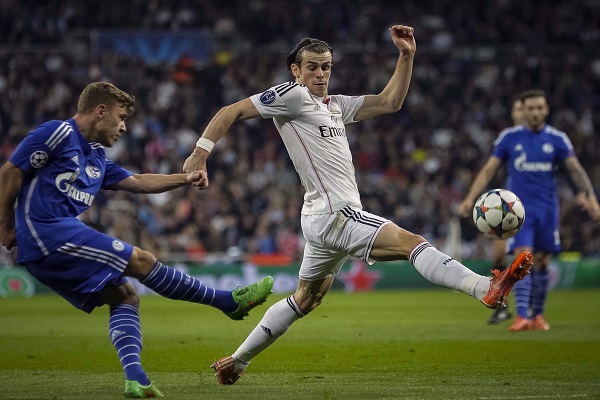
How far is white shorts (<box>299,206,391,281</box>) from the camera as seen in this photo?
650cm

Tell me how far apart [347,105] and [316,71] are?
17.0 inches

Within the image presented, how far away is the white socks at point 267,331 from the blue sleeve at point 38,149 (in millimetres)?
2006

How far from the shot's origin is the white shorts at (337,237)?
256 inches

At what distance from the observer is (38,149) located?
19.5 feet

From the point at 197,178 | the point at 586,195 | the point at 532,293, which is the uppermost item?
the point at 197,178

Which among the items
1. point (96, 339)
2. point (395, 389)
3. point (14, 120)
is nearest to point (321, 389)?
point (395, 389)

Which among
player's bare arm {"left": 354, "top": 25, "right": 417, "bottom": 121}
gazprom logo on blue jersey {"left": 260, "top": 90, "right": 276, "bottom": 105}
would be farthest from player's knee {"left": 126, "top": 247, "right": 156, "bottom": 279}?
player's bare arm {"left": 354, "top": 25, "right": 417, "bottom": 121}

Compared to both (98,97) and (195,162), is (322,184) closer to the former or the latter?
(195,162)

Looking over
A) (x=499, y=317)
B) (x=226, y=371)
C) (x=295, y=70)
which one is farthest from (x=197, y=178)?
(x=499, y=317)

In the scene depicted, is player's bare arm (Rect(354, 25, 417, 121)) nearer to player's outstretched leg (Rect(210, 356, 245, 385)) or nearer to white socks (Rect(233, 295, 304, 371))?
white socks (Rect(233, 295, 304, 371))

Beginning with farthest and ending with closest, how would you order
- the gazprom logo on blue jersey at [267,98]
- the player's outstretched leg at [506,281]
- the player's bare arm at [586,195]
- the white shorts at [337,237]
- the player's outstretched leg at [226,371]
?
1. the player's bare arm at [586,195]
2. the player's outstretched leg at [226,371]
3. the gazprom logo on blue jersey at [267,98]
4. the white shorts at [337,237]
5. the player's outstretched leg at [506,281]

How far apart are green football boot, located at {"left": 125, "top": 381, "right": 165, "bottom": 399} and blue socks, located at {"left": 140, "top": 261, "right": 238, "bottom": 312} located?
56 centimetres

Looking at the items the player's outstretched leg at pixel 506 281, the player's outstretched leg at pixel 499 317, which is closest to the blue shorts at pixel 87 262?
the player's outstretched leg at pixel 506 281

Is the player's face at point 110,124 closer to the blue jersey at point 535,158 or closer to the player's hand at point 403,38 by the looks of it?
the player's hand at point 403,38
